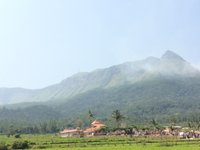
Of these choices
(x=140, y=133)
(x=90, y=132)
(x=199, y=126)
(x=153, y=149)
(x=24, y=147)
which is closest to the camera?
(x=153, y=149)

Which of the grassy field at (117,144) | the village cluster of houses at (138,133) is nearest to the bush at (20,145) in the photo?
the grassy field at (117,144)

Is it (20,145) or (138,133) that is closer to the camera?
(20,145)

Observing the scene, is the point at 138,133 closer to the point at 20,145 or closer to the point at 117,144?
the point at 117,144

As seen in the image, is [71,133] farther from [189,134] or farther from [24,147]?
[24,147]

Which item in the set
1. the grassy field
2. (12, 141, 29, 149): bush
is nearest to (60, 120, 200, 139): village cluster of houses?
the grassy field

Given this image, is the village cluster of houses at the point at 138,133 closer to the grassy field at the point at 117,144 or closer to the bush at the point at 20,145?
the grassy field at the point at 117,144

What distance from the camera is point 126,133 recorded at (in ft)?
523

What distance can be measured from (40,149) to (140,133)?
68.6 metres

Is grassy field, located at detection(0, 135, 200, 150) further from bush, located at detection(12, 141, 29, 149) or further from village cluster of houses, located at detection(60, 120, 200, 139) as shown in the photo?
village cluster of houses, located at detection(60, 120, 200, 139)

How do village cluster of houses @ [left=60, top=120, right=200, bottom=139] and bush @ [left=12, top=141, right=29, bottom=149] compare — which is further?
village cluster of houses @ [left=60, top=120, right=200, bottom=139]

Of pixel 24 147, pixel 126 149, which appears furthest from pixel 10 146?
pixel 126 149

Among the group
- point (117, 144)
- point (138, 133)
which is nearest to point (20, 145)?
point (117, 144)

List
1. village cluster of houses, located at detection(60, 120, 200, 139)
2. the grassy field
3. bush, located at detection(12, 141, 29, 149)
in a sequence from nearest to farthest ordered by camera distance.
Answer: the grassy field → bush, located at detection(12, 141, 29, 149) → village cluster of houses, located at detection(60, 120, 200, 139)

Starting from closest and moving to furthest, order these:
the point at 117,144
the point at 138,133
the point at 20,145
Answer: the point at 20,145, the point at 117,144, the point at 138,133
